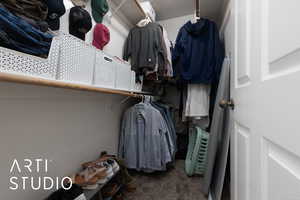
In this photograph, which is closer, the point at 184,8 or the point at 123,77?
the point at 123,77

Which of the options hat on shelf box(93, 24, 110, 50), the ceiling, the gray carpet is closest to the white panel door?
the gray carpet

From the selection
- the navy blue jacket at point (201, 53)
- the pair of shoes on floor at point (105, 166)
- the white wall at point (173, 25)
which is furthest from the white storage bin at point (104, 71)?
the white wall at point (173, 25)

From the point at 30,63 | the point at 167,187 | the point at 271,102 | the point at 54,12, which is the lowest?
the point at 167,187

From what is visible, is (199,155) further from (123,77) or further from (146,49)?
(146,49)

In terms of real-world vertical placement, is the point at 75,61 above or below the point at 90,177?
above

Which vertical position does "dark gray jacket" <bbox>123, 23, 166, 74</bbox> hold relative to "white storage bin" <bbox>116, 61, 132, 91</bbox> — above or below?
above

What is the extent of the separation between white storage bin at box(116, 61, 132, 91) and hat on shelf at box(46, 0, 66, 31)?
494mm

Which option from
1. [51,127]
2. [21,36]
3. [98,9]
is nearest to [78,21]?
[98,9]

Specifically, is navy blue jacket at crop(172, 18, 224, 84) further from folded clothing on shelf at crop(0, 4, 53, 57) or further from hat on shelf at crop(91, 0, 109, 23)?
folded clothing on shelf at crop(0, 4, 53, 57)

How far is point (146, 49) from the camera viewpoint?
1.50 m

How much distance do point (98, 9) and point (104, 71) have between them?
0.57 m

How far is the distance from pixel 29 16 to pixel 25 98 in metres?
0.41

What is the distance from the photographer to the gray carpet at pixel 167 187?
1.22m

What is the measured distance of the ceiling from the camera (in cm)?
162
